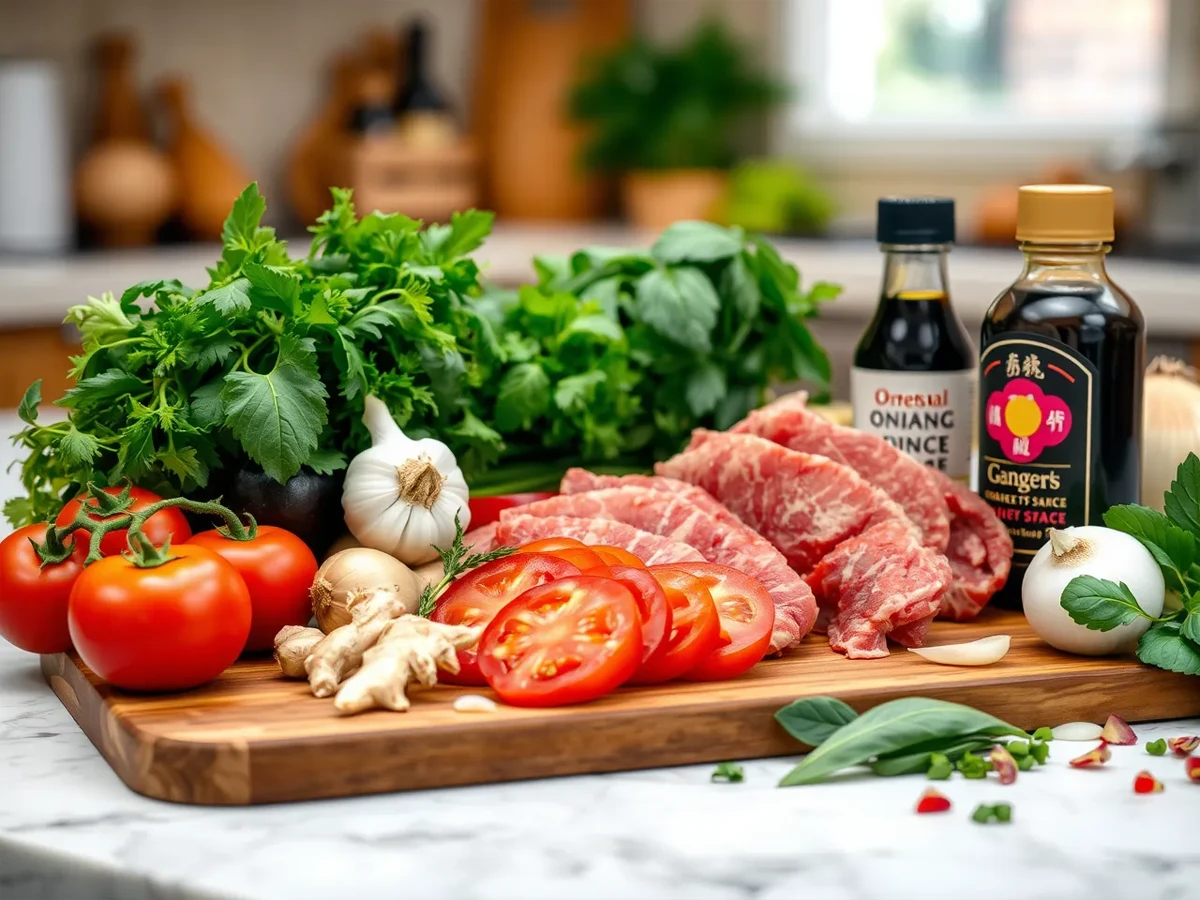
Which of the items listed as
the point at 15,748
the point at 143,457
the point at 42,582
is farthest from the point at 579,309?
the point at 15,748

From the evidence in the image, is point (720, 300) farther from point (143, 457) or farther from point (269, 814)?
point (269, 814)

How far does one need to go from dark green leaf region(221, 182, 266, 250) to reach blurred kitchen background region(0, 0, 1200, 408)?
2149mm

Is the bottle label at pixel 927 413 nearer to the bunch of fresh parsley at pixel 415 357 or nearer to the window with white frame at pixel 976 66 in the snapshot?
the bunch of fresh parsley at pixel 415 357

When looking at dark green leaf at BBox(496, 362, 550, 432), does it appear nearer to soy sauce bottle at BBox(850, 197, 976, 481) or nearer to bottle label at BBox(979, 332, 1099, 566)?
soy sauce bottle at BBox(850, 197, 976, 481)

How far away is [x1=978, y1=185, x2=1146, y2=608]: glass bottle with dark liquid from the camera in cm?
144

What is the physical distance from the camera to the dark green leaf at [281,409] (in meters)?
1.37

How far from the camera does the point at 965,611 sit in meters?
1.48

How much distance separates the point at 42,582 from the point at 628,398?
0.82 metres

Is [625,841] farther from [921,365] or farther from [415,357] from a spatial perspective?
[921,365]

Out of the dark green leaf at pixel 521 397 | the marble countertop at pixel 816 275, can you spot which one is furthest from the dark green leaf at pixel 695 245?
the marble countertop at pixel 816 275

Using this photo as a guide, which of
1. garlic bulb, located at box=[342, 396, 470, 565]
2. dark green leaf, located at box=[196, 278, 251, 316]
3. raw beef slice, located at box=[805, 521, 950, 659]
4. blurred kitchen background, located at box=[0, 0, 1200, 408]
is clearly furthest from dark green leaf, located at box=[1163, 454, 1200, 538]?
blurred kitchen background, located at box=[0, 0, 1200, 408]

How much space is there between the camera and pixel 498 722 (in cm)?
113

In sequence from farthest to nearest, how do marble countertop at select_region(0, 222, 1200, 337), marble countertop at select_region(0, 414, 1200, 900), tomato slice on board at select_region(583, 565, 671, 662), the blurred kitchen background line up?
the blurred kitchen background → marble countertop at select_region(0, 222, 1200, 337) → tomato slice on board at select_region(583, 565, 671, 662) → marble countertop at select_region(0, 414, 1200, 900)

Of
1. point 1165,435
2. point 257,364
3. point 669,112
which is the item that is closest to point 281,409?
point 257,364
